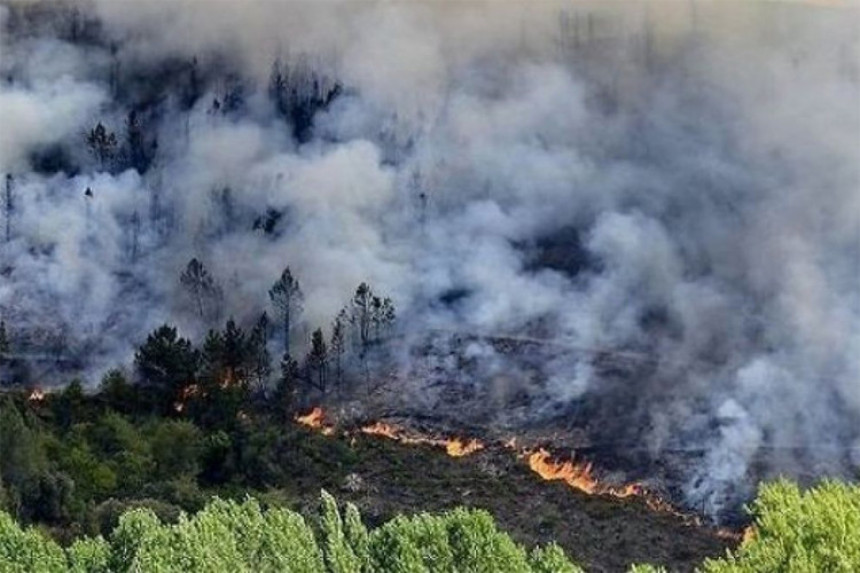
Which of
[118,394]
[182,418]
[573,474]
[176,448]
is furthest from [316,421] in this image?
[573,474]

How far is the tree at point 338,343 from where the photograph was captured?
72.8 meters

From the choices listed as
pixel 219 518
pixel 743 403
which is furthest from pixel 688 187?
pixel 219 518

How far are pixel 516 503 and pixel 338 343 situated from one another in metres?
22.0

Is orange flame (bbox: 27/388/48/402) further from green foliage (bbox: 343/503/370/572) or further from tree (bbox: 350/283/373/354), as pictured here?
green foliage (bbox: 343/503/370/572)

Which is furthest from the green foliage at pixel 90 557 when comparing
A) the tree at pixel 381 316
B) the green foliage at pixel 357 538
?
the tree at pixel 381 316

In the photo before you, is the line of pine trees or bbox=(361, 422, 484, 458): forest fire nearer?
bbox=(361, 422, 484, 458): forest fire

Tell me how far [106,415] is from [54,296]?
2028cm

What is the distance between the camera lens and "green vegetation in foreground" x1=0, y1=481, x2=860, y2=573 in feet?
81.9

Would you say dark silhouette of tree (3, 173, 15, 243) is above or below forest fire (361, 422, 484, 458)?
above

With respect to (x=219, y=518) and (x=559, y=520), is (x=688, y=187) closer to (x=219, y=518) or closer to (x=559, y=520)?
(x=559, y=520)

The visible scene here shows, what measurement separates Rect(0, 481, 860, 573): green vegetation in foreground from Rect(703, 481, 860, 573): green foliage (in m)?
0.02

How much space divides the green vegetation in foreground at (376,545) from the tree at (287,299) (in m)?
47.6

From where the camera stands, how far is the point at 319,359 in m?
72.5

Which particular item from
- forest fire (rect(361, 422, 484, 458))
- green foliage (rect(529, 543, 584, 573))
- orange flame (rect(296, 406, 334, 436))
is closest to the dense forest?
orange flame (rect(296, 406, 334, 436))
